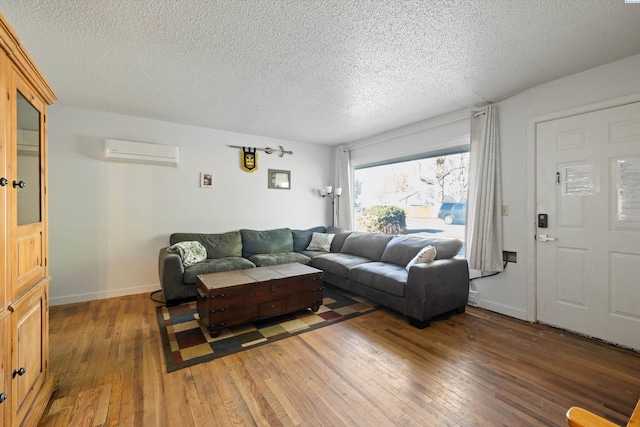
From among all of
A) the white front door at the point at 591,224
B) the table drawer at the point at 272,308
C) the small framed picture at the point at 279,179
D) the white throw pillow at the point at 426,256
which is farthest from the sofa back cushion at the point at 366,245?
the white front door at the point at 591,224

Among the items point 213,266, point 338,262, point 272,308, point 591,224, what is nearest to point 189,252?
point 213,266

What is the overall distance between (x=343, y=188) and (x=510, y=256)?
9.89 ft

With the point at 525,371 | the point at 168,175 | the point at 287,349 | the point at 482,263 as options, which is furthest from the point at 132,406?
the point at 482,263

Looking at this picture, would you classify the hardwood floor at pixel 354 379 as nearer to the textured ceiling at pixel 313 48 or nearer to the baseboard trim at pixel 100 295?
the baseboard trim at pixel 100 295

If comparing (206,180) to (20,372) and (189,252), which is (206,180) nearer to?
(189,252)

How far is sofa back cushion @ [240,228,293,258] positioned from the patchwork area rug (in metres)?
1.21

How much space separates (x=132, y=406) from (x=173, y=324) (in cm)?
118

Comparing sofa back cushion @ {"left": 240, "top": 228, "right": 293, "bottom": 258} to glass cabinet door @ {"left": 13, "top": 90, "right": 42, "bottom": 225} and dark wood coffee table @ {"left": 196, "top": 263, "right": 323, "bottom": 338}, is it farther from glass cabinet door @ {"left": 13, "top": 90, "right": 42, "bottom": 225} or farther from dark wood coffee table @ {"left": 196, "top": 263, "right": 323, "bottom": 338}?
glass cabinet door @ {"left": 13, "top": 90, "right": 42, "bottom": 225}

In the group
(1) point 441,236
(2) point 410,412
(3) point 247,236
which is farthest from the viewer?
(3) point 247,236

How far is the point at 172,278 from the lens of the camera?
323 cm

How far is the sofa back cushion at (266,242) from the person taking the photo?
14.2 feet

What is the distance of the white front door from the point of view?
228 cm

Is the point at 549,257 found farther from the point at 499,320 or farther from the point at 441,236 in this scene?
the point at 441,236

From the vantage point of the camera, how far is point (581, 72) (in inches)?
98.7
